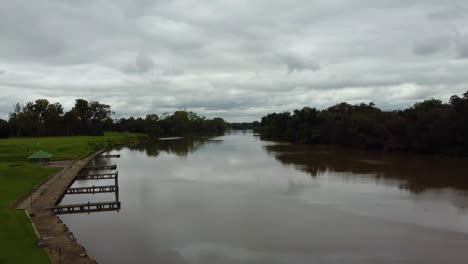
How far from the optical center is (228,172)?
41750 mm

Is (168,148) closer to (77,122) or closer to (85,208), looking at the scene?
(77,122)

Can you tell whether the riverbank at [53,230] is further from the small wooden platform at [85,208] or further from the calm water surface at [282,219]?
the calm water surface at [282,219]

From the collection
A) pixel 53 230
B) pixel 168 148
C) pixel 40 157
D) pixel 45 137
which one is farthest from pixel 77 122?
pixel 53 230

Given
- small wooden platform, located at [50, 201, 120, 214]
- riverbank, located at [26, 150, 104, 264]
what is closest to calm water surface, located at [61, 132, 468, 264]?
small wooden platform, located at [50, 201, 120, 214]

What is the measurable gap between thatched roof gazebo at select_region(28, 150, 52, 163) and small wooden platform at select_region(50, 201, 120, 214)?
19.8 metres

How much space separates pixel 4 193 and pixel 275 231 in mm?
16297

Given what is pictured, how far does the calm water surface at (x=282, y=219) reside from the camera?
16.9 meters

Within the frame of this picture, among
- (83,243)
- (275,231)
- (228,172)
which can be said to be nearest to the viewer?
(83,243)

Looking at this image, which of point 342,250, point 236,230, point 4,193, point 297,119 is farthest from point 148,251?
point 297,119

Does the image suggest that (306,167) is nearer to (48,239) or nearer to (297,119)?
(48,239)

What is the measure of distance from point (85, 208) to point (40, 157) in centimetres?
2016

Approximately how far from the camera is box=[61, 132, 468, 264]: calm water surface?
16859mm

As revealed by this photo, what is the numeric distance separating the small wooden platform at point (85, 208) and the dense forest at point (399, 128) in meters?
45.6

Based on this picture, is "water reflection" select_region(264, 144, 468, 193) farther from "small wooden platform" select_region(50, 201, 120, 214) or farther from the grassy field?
the grassy field
